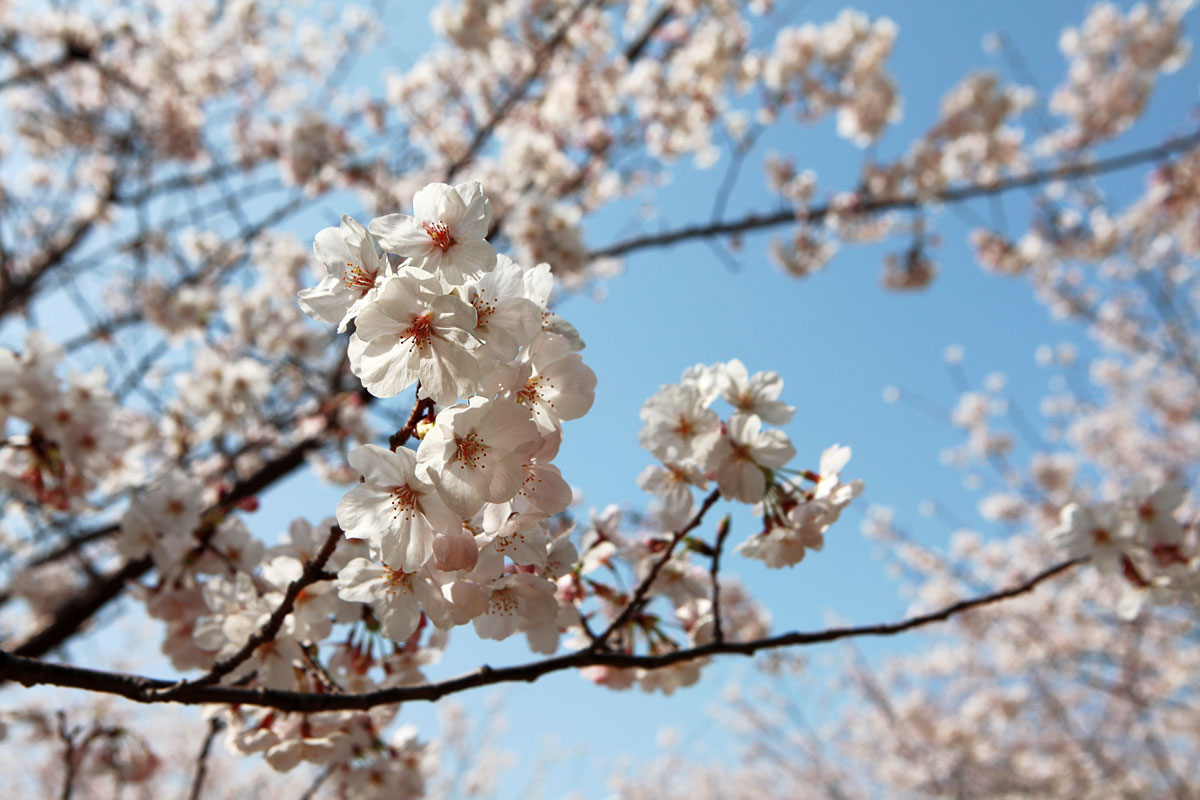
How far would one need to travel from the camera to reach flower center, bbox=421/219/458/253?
1022 mm

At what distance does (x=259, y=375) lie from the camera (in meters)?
3.65

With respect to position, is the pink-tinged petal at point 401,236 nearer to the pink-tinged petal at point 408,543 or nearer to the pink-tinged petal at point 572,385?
the pink-tinged petal at point 572,385

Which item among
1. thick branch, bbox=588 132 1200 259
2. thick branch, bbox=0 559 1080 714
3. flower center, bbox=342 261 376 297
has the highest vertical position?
thick branch, bbox=588 132 1200 259

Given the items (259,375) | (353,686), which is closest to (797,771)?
(259,375)

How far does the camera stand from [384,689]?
1.19m

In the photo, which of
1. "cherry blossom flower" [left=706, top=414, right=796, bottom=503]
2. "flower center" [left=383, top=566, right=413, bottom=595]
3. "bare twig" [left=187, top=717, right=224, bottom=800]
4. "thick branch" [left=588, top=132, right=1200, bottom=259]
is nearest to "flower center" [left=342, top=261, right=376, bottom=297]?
"flower center" [left=383, top=566, right=413, bottom=595]

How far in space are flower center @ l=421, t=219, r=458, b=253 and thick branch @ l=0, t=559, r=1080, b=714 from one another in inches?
28.9

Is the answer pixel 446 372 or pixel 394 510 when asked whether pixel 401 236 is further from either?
pixel 394 510

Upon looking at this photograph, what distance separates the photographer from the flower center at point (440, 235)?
1.02 m

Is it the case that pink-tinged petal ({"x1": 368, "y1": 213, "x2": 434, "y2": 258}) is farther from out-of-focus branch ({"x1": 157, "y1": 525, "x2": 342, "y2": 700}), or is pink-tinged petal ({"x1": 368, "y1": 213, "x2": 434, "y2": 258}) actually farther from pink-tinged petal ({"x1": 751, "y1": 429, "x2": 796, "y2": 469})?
pink-tinged petal ({"x1": 751, "y1": 429, "x2": 796, "y2": 469})

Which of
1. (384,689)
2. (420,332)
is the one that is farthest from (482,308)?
(384,689)

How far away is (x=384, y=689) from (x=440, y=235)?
789 mm

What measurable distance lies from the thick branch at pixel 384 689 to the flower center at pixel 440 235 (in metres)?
0.73

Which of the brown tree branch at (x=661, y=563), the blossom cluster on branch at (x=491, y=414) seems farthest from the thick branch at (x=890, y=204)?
the brown tree branch at (x=661, y=563)
